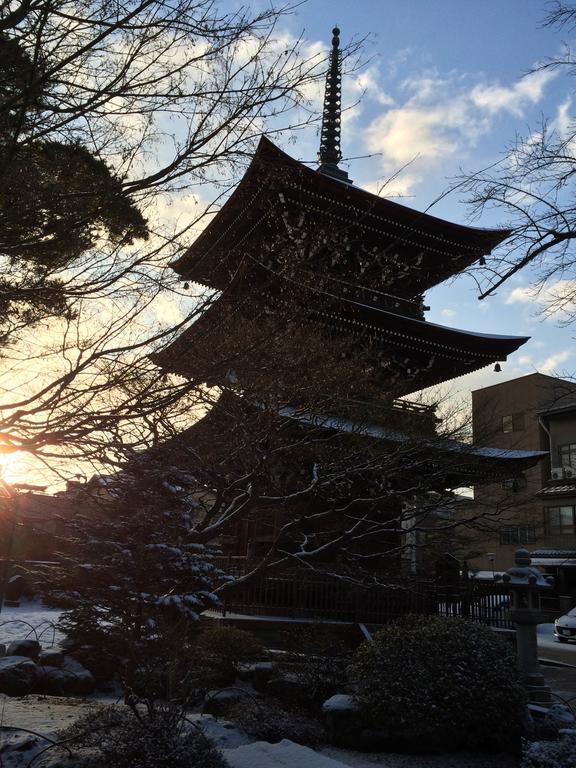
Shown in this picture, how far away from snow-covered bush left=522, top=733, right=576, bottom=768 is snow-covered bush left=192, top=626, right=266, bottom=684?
4795 millimetres

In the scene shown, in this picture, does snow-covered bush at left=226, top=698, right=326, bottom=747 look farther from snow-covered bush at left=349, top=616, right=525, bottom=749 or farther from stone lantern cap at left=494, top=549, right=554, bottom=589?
stone lantern cap at left=494, top=549, right=554, bottom=589

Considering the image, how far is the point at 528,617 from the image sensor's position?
9484 mm

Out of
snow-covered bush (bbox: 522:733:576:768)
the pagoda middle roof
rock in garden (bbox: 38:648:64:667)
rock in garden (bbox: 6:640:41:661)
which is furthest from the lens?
the pagoda middle roof

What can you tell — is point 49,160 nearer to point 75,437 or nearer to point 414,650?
point 75,437

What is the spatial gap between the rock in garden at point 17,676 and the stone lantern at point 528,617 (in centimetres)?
714

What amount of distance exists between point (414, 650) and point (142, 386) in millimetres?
5005

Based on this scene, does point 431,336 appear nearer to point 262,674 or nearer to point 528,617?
point 528,617

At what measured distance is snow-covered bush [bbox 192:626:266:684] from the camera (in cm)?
908

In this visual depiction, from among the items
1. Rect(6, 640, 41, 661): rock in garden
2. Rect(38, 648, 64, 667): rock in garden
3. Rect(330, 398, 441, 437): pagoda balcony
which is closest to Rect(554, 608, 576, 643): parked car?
Rect(330, 398, 441, 437): pagoda balcony

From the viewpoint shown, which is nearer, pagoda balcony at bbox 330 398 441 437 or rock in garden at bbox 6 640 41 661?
rock in garden at bbox 6 640 41 661

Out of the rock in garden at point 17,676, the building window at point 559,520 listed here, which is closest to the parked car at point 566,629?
the building window at point 559,520

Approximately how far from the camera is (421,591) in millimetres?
14195

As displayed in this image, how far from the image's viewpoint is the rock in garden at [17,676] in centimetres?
813

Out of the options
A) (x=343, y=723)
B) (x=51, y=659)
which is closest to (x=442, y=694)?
(x=343, y=723)
